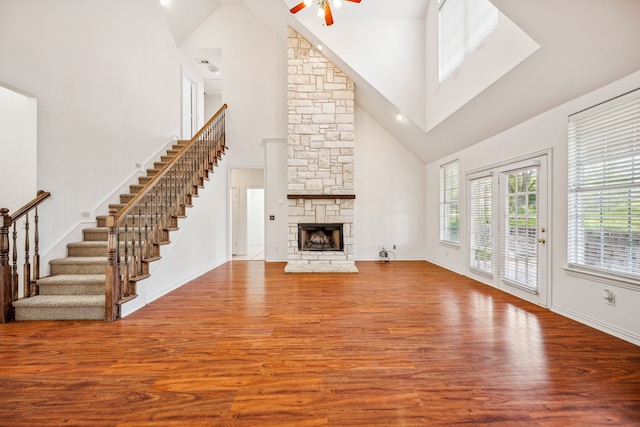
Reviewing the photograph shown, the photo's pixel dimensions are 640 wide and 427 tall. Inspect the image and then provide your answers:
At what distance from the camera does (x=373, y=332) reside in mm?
2764

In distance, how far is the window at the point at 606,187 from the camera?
2.54m

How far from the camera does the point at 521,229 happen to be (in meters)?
3.92

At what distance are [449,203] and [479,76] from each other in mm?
2807

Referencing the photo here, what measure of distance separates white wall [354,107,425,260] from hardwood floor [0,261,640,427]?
3464 millimetres

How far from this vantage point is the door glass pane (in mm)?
3688

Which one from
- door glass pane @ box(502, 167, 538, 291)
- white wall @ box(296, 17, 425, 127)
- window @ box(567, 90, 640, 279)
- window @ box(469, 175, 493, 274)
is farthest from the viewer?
white wall @ box(296, 17, 425, 127)

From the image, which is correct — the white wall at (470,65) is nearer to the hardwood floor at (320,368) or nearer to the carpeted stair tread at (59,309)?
the hardwood floor at (320,368)

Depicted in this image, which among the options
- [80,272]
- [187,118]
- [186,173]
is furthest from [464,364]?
[187,118]

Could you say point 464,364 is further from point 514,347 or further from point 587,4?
point 587,4

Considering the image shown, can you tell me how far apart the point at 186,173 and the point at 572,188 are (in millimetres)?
5629

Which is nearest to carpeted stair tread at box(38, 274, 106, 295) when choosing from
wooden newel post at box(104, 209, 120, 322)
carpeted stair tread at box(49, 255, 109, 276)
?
carpeted stair tread at box(49, 255, 109, 276)

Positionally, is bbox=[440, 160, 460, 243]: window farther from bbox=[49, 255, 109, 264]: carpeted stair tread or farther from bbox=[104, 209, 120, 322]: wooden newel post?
bbox=[49, 255, 109, 264]: carpeted stair tread

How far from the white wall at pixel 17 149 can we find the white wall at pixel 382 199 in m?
5.71

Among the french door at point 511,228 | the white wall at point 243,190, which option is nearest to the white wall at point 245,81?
the white wall at point 243,190
